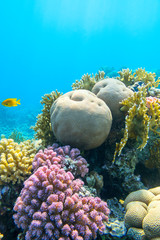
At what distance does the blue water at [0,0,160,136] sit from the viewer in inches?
4879

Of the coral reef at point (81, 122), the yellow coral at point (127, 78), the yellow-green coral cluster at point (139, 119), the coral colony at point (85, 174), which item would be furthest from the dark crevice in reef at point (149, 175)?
the yellow coral at point (127, 78)

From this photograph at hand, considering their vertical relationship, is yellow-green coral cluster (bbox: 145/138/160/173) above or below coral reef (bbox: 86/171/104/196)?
above

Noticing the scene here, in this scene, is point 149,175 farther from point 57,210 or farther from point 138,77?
point 138,77

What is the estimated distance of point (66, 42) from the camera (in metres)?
153

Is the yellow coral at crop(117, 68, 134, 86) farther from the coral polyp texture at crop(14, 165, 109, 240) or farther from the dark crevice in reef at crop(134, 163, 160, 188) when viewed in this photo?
the coral polyp texture at crop(14, 165, 109, 240)

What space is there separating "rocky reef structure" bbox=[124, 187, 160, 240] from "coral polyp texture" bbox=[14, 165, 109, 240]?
38 centimetres

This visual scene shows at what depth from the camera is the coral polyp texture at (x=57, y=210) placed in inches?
75.2

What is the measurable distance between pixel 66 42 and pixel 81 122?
6716 inches

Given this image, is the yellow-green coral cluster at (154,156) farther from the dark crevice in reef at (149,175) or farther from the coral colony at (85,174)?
the dark crevice in reef at (149,175)

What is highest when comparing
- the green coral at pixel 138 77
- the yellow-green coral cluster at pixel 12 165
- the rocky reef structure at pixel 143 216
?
the green coral at pixel 138 77

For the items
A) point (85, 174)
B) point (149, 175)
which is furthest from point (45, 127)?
point (149, 175)

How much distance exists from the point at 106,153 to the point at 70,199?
5.66ft

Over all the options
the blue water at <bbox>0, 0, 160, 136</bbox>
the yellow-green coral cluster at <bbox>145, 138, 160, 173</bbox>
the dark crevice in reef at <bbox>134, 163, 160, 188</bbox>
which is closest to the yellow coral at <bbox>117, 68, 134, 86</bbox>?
the yellow-green coral cluster at <bbox>145, 138, 160, 173</bbox>

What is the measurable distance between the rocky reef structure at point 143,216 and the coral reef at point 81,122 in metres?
1.23
